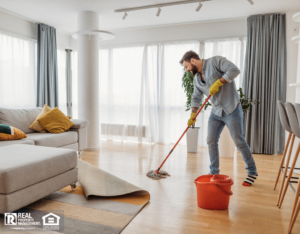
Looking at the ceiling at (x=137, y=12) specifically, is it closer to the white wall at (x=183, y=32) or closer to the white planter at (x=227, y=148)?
the white wall at (x=183, y=32)

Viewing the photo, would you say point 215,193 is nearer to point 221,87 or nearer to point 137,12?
point 221,87

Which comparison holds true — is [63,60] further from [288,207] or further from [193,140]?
[288,207]

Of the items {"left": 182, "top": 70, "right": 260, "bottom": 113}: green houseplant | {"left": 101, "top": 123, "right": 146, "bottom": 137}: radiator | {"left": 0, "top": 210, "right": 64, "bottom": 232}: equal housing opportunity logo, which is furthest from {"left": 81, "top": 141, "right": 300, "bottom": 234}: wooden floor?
{"left": 101, "top": 123, "right": 146, "bottom": 137}: radiator

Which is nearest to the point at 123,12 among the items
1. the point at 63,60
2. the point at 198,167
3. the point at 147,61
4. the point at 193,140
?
the point at 147,61

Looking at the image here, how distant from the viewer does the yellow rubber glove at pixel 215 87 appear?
2598 millimetres

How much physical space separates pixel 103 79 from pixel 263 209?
14.4 feet

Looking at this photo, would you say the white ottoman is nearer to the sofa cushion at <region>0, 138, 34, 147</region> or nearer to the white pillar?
the sofa cushion at <region>0, 138, 34, 147</region>

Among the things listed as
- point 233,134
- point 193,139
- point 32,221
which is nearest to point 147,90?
point 193,139

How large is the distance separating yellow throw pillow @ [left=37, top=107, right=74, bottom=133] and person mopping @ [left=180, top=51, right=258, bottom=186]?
2.07 metres

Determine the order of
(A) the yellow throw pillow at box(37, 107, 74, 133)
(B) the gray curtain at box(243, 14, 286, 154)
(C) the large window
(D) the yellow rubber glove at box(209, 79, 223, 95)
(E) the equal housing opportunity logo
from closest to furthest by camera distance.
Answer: (E) the equal housing opportunity logo < (D) the yellow rubber glove at box(209, 79, 223, 95) < (A) the yellow throw pillow at box(37, 107, 74, 133) < (B) the gray curtain at box(243, 14, 286, 154) < (C) the large window

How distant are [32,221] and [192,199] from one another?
132 centimetres

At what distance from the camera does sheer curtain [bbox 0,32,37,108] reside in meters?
4.38

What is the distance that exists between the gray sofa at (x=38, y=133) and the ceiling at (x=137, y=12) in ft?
5.53

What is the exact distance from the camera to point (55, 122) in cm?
380
